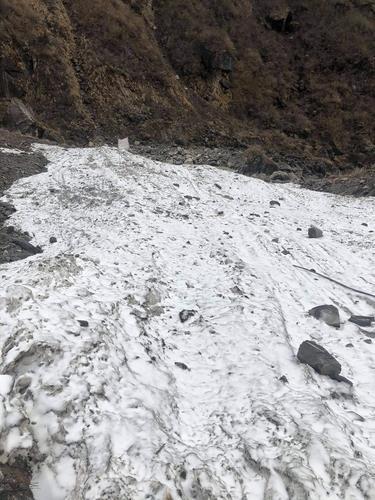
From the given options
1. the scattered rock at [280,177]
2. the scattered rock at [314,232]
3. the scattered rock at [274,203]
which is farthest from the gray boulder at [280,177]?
the scattered rock at [314,232]

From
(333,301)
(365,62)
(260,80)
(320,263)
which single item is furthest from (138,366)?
(365,62)

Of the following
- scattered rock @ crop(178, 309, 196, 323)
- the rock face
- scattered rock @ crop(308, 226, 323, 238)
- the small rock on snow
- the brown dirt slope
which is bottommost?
the small rock on snow

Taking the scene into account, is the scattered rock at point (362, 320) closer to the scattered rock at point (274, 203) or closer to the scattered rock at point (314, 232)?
the scattered rock at point (314, 232)

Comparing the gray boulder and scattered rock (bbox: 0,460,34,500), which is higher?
the gray boulder

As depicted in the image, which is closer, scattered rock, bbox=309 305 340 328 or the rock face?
scattered rock, bbox=309 305 340 328

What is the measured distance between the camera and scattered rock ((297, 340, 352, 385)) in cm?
646

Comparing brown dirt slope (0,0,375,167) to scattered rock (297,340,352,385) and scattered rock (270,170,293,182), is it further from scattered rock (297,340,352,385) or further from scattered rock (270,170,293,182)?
scattered rock (297,340,352,385)

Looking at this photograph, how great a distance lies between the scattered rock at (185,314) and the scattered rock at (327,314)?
2165 millimetres

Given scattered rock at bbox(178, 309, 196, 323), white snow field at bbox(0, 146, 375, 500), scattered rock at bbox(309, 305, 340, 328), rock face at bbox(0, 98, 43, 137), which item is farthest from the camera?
rock face at bbox(0, 98, 43, 137)

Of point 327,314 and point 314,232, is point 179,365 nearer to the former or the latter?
point 327,314

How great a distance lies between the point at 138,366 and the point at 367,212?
39.7ft

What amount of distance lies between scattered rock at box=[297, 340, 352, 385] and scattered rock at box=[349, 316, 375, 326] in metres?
1.57

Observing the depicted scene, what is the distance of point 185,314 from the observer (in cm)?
766

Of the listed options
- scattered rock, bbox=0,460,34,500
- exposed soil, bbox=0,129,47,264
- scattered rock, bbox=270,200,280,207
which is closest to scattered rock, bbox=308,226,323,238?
scattered rock, bbox=270,200,280,207
